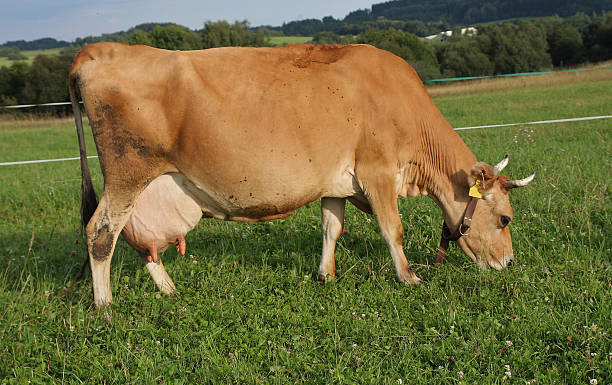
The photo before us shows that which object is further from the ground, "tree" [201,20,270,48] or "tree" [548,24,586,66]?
"tree" [201,20,270,48]

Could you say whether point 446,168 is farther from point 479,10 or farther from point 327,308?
point 479,10

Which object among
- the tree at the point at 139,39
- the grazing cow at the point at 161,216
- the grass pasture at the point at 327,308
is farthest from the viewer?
the tree at the point at 139,39

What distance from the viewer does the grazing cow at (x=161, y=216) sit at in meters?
4.50

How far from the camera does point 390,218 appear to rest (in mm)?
4797

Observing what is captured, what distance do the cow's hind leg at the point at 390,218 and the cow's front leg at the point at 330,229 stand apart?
21.4 inches

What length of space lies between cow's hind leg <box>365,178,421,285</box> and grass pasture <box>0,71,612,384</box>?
0.19 metres

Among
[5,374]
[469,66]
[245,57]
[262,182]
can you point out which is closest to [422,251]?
[262,182]

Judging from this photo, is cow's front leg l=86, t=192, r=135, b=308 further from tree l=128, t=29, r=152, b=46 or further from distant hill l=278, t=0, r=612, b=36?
distant hill l=278, t=0, r=612, b=36

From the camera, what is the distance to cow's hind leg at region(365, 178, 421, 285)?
15.4ft

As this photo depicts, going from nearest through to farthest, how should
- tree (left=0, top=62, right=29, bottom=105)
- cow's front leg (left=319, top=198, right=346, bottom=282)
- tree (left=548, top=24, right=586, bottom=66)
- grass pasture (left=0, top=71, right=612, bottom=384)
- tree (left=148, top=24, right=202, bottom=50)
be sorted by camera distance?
grass pasture (left=0, top=71, right=612, bottom=384), cow's front leg (left=319, top=198, right=346, bottom=282), tree (left=0, top=62, right=29, bottom=105), tree (left=148, top=24, right=202, bottom=50), tree (left=548, top=24, right=586, bottom=66)

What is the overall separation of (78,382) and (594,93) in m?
22.7

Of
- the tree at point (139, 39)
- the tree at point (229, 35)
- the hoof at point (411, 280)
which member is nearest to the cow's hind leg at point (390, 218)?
the hoof at point (411, 280)

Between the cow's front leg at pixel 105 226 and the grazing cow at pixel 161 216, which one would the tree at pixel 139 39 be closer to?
the grazing cow at pixel 161 216

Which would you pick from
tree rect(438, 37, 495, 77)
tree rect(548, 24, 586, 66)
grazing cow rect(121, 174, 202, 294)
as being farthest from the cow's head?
tree rect(548, 24, 586, 66)
